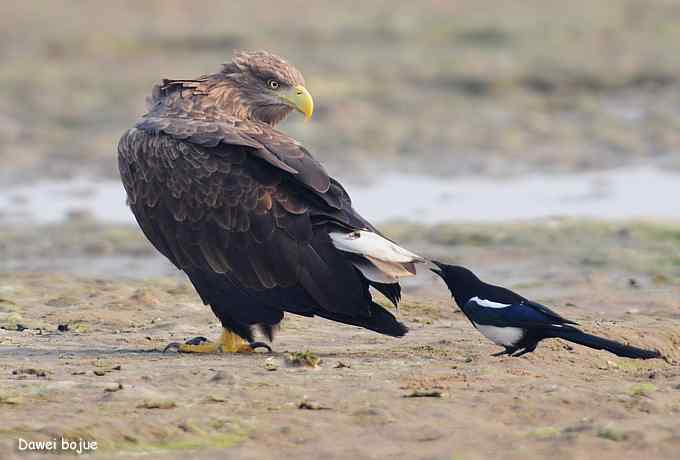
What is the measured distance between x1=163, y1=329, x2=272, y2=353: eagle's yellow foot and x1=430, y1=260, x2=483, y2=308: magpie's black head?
3.12 feet

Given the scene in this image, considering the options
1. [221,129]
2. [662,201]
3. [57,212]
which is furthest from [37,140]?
[221,129]

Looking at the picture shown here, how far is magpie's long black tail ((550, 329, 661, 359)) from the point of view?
6.33 meters

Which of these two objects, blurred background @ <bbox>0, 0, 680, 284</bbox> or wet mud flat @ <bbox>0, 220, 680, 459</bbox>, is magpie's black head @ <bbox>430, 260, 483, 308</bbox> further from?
blurred background @ <bbox>0, 0, 680, 284</bbox>

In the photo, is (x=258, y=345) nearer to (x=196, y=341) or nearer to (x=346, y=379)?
(x=196, y=341)

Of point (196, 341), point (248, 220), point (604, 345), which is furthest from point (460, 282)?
point (196, 341)

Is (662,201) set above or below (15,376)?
above

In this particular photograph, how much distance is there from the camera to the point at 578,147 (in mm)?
14820

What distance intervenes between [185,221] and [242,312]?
1.73 ft

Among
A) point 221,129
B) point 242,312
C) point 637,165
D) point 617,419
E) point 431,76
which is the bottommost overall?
point 617,419

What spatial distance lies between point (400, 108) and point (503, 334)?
1020 centimetres

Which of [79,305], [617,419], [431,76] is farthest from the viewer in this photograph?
[431,76]

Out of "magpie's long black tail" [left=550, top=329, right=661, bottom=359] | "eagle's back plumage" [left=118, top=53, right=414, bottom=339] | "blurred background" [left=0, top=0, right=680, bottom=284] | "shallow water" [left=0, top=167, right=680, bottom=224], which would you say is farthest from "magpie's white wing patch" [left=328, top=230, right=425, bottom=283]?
"shallow water" [left=0, top=167, right=680, bottom=224]

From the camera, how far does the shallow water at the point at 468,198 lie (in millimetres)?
12170

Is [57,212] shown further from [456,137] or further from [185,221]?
[185,221]
